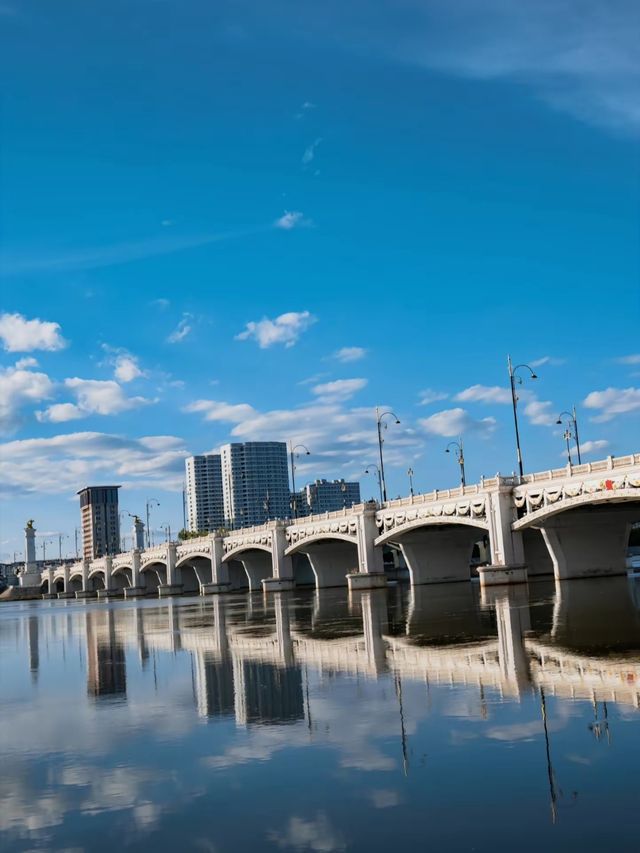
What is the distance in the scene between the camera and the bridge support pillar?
6091 cm

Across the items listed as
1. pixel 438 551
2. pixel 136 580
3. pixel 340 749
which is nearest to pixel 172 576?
pixel 136 580

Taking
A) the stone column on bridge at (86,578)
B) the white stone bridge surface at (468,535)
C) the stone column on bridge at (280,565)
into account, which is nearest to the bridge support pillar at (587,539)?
the white stone bridge surface at (468,535)

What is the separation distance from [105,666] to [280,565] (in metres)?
71.7

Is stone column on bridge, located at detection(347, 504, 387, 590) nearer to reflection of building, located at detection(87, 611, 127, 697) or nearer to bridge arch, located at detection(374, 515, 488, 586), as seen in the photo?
bridge arch, located at detection(374, 515, 488, 586)

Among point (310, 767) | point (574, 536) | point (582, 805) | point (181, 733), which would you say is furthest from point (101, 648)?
point (574, 536)

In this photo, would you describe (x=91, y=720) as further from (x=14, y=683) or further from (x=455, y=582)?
(x=455, y=582)

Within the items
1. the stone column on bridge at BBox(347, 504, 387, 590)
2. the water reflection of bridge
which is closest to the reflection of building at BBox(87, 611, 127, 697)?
the water reflection of bridge

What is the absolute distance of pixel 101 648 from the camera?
3488 cm

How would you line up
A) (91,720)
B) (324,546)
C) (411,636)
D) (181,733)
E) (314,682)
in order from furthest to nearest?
(324,546)
(411,636)
(314,682)
(91,720)
(181,733)

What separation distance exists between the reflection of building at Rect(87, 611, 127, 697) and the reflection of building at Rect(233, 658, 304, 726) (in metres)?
3.13

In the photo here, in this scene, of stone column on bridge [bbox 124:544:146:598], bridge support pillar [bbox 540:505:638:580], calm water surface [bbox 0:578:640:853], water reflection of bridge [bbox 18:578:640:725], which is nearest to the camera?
calm water surface [bbox 0:578:640:853]

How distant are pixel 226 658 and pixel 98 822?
53.5ft

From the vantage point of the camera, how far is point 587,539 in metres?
62.8

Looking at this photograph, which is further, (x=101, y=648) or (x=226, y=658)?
(x=101, y=648)
